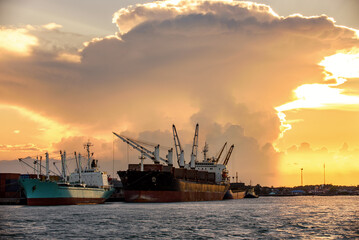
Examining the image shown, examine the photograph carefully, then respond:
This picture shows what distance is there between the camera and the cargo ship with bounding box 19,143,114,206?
9300cm

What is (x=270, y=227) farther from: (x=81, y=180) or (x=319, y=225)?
(x=81, y=180)

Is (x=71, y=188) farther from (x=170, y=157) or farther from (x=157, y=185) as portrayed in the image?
(x=170, y=157)

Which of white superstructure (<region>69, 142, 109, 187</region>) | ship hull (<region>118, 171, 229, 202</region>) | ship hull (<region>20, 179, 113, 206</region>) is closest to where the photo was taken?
ship hull (<region>20, 179, 113, 206</region>)

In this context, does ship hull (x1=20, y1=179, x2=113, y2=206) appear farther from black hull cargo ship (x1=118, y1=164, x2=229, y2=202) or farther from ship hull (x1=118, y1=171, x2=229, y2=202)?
black hull cargo ship (x1=118, y1=164, x2=229, y2=202)

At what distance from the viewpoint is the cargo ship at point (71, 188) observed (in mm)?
93000

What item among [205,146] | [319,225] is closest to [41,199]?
[319,225]

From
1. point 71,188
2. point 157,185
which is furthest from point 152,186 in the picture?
point 71,188

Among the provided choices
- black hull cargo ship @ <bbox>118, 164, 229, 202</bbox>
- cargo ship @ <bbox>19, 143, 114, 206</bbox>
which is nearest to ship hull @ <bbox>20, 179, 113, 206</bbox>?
cargo ship @ <bbox>19, 143, 114, 206</bbox>

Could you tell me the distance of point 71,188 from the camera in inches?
3824

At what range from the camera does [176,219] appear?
5919 centimetres

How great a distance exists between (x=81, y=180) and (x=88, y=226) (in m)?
61.6

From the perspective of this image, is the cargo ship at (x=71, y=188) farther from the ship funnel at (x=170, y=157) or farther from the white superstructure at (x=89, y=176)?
the ship funnel at (x=170, y=157)

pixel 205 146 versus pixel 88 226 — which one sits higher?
pixel 205 146

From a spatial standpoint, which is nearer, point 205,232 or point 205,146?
point 205,232
